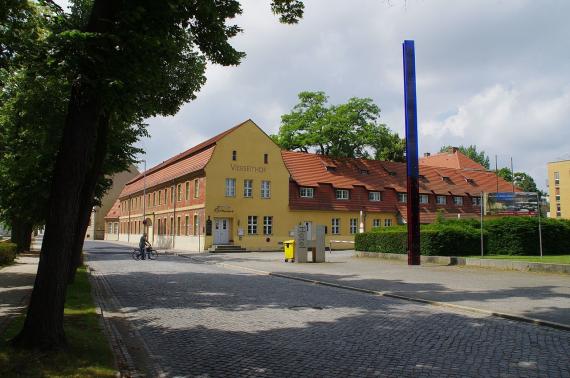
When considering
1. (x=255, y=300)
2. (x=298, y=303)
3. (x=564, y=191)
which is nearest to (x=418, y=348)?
(x=298, y=303)

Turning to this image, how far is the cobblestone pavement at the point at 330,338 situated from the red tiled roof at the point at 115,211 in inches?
2712

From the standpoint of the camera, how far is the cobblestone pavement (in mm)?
6375

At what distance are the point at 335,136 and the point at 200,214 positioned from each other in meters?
21.9

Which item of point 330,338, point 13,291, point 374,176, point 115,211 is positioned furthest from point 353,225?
point 115,211

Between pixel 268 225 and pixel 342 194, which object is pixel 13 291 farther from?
pixel 342 194

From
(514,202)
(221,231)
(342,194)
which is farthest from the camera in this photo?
(342,194)

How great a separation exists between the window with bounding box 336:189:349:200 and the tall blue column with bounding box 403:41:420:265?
2451cm

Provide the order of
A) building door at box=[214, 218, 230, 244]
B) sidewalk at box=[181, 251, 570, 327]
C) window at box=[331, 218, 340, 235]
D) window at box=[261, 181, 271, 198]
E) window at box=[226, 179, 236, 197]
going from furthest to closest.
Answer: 1. window at box=[331, 218, 340, 235]
2. window at box=[261, 181, 271, 198]
3. window at box=[226, 179, 236, 197]
4. building door at box=[214, 218, 230, 244]
5. sidewalk at box=[181, 251, 570, 327]

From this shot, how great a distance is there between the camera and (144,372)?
21.0 feet

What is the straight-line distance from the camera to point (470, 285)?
15469 millimetres

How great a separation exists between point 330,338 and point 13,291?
927cm

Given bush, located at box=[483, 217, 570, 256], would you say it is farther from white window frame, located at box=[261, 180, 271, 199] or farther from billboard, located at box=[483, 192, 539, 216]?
white window frame, located at box=[261, 180, 271, 199]

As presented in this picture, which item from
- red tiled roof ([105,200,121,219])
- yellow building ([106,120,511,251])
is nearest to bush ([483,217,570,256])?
yellow building ([106,120,511,251])

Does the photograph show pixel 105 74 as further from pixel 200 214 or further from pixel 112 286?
pixel 200 214
